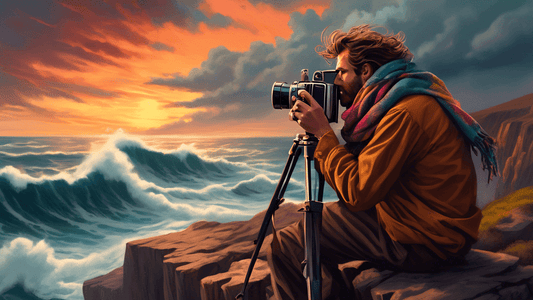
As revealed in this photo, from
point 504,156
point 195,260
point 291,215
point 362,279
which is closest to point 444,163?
point 362,279

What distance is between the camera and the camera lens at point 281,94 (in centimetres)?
103

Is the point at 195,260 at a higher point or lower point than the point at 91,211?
lower

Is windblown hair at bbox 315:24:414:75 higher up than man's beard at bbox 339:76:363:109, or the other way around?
windblown hair at bbox 315:24:414:75

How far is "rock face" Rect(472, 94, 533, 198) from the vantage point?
8.70ft

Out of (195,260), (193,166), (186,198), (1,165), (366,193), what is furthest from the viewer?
(193,166)

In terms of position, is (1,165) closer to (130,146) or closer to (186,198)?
(130,146)

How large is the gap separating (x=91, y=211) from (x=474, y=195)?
3.90m

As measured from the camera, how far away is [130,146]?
12.8ft

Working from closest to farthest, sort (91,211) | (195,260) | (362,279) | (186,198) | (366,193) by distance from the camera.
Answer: (366,193), (362,279), (195,260), (91,211), (186,198)

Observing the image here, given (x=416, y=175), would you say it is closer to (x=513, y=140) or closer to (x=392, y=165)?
(x=392, y=165)

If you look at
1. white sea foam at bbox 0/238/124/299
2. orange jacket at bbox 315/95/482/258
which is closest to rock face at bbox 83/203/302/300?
white sea foam at bbox 0/238/124/299

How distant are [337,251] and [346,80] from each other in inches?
21.5

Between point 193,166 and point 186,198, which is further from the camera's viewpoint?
point 193,166

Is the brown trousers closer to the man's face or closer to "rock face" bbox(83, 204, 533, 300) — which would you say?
"rock face" bbox(83, 204, 533, 300)
